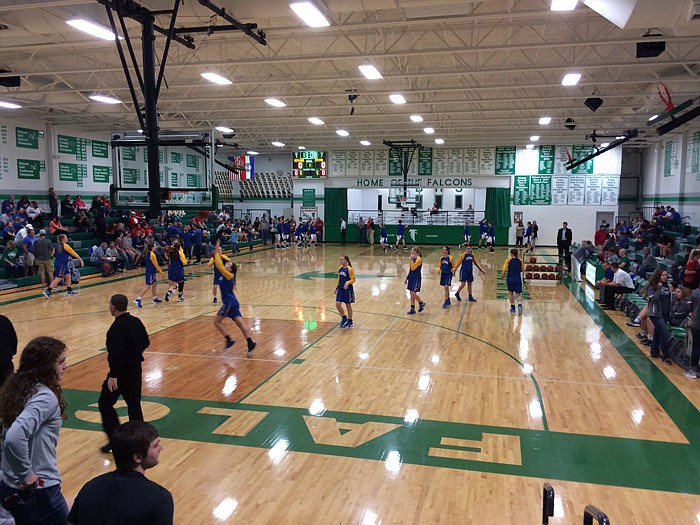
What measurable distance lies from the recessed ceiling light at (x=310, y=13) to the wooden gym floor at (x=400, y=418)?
550cm

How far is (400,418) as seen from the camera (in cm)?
655

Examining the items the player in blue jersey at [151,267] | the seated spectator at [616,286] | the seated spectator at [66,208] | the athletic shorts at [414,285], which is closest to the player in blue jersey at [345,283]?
the athletic shorts at [414,285]

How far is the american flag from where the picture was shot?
34056 millimetres

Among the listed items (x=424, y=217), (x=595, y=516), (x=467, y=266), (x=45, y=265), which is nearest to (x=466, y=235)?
(x=424, y=217)

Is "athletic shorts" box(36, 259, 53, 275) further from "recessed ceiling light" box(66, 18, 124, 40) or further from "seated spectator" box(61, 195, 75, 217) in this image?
"recessed ceiling light" box(66, 18, 124, 40)

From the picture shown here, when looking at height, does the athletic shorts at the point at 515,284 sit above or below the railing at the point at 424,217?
below

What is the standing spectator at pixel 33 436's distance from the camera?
284 centimetres

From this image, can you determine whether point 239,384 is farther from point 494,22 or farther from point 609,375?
point 494,22

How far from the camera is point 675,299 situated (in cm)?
991

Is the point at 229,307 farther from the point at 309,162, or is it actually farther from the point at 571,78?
the point at 309,162

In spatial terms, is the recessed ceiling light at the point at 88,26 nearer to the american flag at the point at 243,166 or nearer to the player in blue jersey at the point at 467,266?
the player in blue jersey at the point at 467,266

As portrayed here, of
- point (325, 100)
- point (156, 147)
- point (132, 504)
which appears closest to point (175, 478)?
point (132, 504)

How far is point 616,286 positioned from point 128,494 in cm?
1320

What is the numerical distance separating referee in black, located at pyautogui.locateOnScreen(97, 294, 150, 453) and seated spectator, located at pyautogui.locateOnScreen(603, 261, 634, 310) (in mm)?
11581
